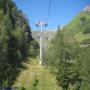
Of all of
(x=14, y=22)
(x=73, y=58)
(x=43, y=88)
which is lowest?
(x=43, y=88)

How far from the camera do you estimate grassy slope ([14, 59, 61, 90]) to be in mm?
72688

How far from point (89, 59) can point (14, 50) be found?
1227 inches

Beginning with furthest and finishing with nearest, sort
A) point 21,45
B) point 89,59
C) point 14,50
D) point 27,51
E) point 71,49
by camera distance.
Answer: point 27,51 < point 21,45 < point 14,50 < point 71,49 < point 89,59

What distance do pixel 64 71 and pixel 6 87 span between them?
1268cm

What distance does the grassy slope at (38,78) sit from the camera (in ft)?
238

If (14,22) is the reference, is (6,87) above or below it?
below

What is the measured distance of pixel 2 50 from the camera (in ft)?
245

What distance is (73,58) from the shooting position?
80375 millimetres

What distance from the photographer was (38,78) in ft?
255

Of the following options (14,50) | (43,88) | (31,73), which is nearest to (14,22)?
(14,50)

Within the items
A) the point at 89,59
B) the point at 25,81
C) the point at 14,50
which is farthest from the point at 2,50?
the point at 89,59

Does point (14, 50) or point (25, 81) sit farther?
point (14, 50)

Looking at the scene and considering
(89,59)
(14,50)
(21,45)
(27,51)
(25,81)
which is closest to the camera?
(89,59)

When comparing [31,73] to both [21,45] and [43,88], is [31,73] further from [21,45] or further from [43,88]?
[21,45]
